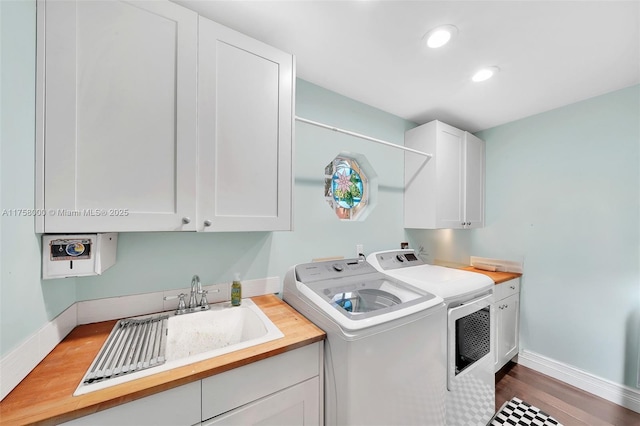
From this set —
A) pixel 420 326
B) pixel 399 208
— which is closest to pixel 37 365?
pixel 420 326

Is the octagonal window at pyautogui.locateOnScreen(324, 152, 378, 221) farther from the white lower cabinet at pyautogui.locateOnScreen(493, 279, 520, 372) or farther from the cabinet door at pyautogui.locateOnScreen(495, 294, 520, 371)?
the cabinet door at pyautogui.locateOnScreen(495, 294, 520, 371)

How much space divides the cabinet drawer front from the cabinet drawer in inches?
71.0

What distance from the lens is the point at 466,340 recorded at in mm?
1531

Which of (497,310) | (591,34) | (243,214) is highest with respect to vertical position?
(591,34)

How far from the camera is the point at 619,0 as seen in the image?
1117mm

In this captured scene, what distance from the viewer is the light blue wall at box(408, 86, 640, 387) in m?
1.85

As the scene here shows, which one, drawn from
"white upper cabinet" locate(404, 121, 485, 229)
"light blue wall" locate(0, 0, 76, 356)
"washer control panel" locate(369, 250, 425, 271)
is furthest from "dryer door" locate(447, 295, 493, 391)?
"light blue wall" locate(0, 0, 76, 356)

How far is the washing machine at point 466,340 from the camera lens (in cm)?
142

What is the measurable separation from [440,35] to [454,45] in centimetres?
15

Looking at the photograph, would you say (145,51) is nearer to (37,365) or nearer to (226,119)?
(226,119)

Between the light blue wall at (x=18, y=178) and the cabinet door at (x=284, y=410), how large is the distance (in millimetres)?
703

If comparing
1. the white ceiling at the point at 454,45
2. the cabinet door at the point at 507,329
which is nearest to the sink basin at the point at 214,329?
the white ceiling at the point at 454,45

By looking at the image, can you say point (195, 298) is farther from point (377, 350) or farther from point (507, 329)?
point (507, 329)

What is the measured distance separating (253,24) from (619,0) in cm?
179
